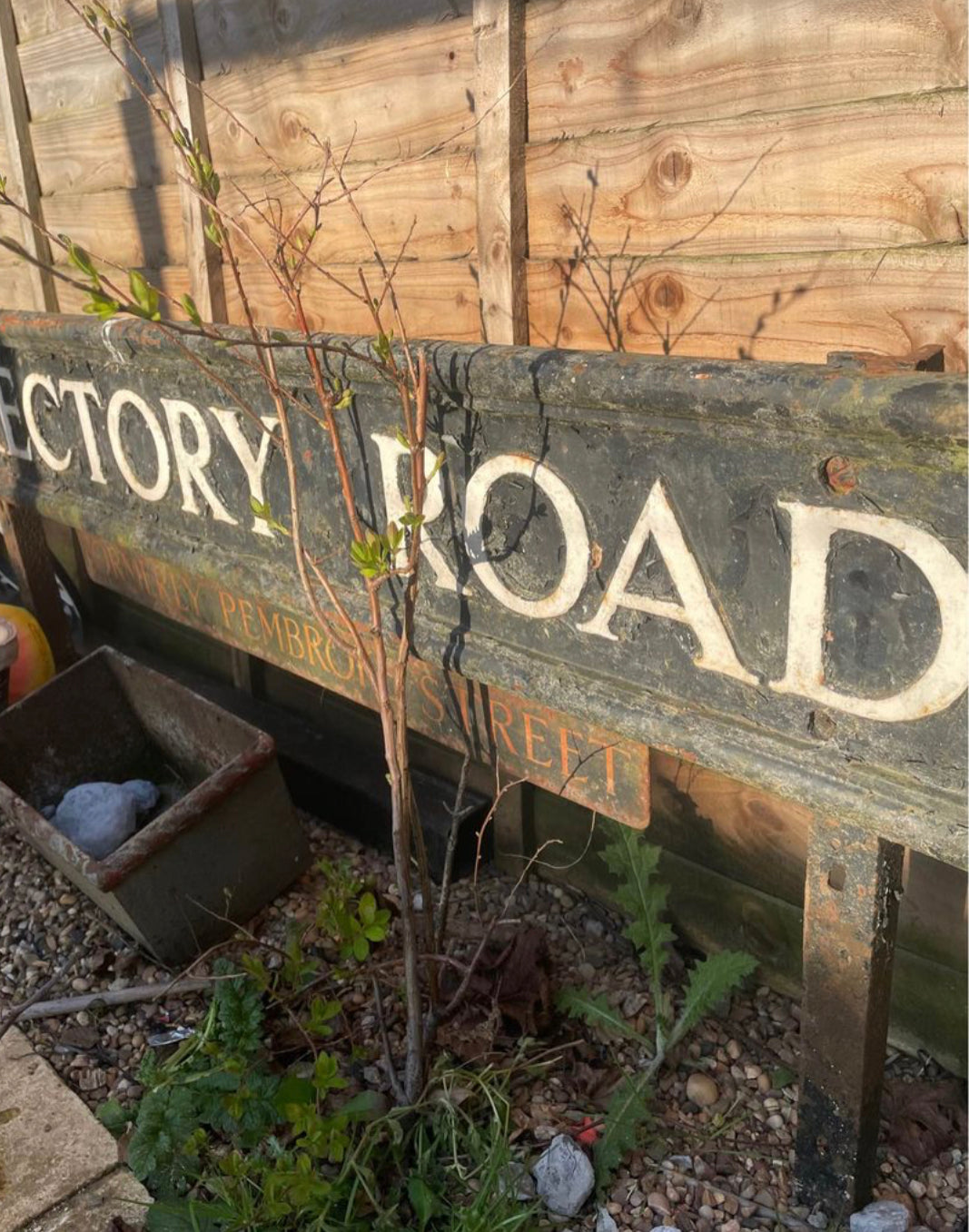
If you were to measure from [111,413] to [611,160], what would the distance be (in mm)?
1504

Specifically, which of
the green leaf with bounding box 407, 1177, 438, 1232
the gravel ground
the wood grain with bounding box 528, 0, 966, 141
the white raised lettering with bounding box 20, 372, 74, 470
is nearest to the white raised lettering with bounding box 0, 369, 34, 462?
the white raised lettering with bounding box 20, 372, 74, 470

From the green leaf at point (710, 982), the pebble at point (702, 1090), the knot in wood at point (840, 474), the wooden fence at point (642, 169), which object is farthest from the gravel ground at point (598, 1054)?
the knot in wood at point (840, 474)

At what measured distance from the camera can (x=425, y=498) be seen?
6.90ft

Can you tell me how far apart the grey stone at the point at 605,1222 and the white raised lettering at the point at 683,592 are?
43.6 inches

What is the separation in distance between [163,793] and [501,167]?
216 cm

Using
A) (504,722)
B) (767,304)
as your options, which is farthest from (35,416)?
(767,304)

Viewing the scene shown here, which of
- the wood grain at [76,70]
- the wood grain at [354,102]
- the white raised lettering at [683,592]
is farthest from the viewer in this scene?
the wood grain at [76,70]

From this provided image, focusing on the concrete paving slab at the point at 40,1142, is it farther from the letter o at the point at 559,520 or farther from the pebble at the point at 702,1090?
the letter o at the point at 559,520

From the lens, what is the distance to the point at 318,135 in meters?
2.75

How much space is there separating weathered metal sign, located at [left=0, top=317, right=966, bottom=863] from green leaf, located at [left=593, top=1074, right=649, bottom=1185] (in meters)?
0.67

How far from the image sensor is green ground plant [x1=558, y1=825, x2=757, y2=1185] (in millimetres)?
2137

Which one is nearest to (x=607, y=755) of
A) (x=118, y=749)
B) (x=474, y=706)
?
(x=474, y=706)

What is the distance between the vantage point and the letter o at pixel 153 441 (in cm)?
276

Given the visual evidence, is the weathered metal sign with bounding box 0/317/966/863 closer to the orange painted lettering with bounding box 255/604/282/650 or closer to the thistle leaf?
the orange painted lettering with bounding box 255/604/282/650
